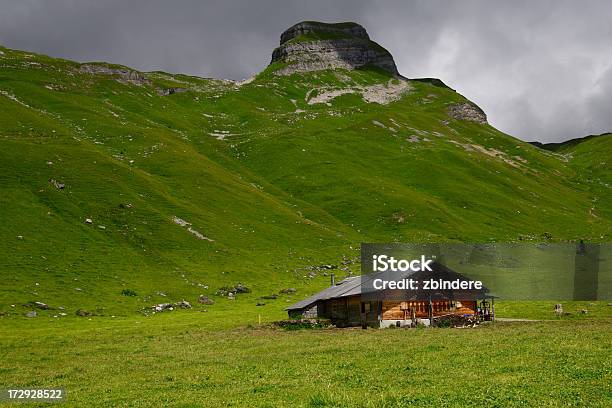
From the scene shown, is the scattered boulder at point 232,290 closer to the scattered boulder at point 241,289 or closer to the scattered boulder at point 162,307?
the scattered boulder at point 241,289

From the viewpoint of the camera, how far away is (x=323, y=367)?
1252 inches

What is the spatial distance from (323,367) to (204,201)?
91441 millimetres

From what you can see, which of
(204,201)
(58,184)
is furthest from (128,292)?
(204,201)

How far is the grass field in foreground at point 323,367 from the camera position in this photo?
2255 cm

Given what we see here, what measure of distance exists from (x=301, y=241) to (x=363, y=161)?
223 ft

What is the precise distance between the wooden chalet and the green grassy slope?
25090 millimetres

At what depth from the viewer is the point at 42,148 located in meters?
114

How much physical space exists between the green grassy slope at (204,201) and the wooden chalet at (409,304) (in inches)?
988

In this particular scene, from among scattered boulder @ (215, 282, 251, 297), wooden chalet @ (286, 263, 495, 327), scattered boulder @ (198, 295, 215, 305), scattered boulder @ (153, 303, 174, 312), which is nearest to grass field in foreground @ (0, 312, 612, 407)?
wooden chalet @ (286, 263, 495, 327)

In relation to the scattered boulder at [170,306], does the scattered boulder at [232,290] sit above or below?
above

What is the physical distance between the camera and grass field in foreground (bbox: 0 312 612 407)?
22.5 m

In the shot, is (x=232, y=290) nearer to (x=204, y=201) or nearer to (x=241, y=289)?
(x=241, y=289)

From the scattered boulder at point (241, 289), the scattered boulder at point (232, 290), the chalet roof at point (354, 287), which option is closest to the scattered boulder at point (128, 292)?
the scattered boulder at point (232, 290)
